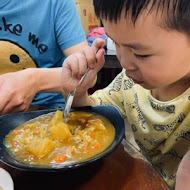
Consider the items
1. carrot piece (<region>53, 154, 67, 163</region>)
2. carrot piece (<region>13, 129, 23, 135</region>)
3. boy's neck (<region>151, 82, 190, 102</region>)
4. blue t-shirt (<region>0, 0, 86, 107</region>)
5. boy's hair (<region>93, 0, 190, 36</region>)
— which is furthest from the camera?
blue t-shirt (<region>0, 0, 86, 107</region>)

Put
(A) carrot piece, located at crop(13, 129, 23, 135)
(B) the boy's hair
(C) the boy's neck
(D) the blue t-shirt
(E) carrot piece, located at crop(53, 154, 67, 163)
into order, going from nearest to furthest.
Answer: (B) the boy's hair, (E) carrot piece, located at crop(53, 154, 67, 163), (A) carrot piece, located at crop(13, 129, 23, 135), (C) the boy's neck, (D) the blue t-shirt

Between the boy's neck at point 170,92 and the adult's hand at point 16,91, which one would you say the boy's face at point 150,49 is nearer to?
the boy's neck at point 170,92

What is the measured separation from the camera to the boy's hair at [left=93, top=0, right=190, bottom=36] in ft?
2.11

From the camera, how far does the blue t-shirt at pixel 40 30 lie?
1.46 meters

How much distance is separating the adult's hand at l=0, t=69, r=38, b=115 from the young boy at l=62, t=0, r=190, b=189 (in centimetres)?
16

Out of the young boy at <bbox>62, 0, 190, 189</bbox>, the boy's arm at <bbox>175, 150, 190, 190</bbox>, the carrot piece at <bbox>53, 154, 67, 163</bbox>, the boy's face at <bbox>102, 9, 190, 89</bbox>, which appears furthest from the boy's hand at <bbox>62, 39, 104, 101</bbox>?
the boy's arm at <bbox>175, 150, 190, 190</bbox>

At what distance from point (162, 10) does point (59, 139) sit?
1.47 ft

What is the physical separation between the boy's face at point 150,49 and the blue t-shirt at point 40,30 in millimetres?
788

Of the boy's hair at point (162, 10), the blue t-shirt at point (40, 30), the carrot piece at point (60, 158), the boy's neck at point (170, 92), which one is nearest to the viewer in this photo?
the boy's hair at point (162, 10)

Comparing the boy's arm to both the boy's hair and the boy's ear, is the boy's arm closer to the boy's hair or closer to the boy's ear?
the boy's hair

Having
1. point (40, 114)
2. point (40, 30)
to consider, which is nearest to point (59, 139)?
point (40, 114)

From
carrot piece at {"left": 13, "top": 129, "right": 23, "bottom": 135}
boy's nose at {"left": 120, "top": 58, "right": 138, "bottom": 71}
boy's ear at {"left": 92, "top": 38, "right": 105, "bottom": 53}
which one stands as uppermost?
boy's nose at {"left": 120, "top": 58, "right": 138, "bottom": 71}

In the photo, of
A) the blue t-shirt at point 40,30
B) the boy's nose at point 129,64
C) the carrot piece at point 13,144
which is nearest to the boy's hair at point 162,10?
the boy's nose at point 129,64

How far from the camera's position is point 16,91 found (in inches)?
45.1
